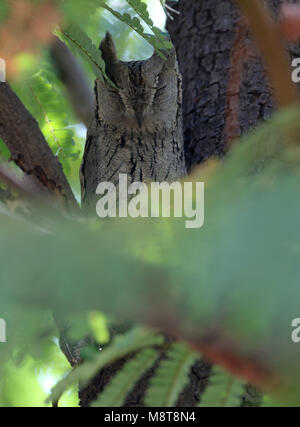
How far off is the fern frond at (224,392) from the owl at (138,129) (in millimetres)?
1320

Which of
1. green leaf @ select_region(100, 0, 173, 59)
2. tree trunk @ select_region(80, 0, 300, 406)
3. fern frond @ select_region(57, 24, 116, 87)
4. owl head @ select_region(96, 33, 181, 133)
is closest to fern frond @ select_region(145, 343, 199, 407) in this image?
green leaf @ select_region(100, 0, 173, 59)

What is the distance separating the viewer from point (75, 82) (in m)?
1.94

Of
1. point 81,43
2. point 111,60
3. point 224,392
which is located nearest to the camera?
point 224,392

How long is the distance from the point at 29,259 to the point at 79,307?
46 millimetres

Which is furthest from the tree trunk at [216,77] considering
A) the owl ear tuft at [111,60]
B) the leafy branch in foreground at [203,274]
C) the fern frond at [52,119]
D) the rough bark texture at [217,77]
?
the leafy branch in foreground at [203,274]

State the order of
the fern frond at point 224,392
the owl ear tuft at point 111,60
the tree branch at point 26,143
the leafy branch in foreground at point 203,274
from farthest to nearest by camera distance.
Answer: the owl ear tuft at point 111,60, the tree branch at point 26,143, the fern frond at point 224,392, the leafy branch in foreground at point 203,274

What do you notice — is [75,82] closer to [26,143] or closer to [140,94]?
[140,94]

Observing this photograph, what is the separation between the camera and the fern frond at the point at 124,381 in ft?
1.82

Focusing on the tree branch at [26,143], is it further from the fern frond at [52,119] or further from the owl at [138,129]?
the owl at [138,129]

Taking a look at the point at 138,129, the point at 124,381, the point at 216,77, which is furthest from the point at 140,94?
the point at 124,381

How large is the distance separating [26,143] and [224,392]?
0.70 metres

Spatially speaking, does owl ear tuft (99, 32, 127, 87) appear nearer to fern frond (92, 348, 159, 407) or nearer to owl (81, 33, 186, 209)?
owl (81, 33, 186, 209)

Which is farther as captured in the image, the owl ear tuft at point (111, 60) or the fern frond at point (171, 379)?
the owl ear tuft at point (111, 60)

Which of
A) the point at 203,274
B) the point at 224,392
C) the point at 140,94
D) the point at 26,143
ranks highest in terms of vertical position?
the point at 140,94
